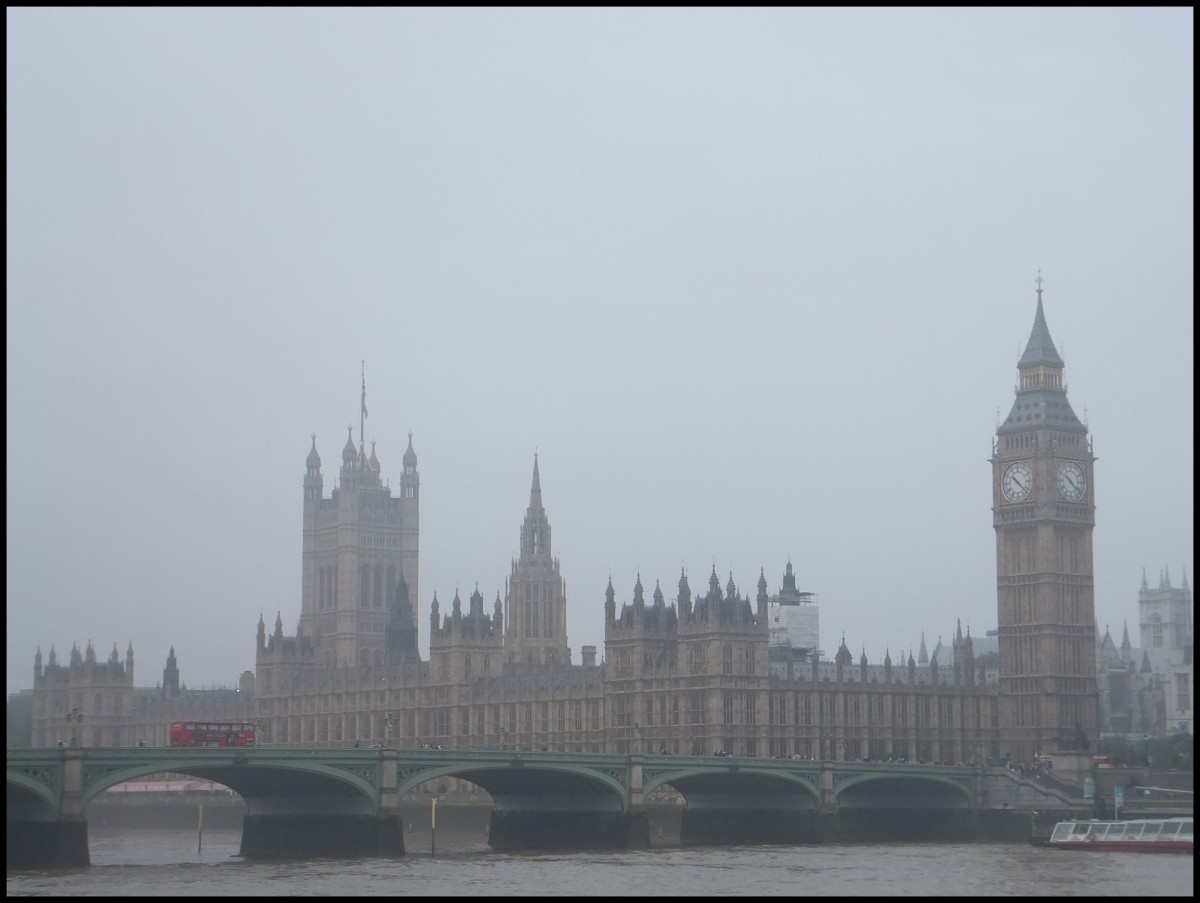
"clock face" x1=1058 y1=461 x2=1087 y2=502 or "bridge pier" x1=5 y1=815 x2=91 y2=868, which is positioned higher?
"clock face" x1=1058 y1=461 x2=1087 y2=502

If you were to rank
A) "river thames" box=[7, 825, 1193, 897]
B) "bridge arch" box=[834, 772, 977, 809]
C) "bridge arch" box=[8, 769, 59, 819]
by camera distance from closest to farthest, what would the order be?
"river thames" box=[7, 825, 1193, 897], "bridge arch" box=[8, 769, 59, 819], "bridge arch" box=[834, 772, 977, 809]

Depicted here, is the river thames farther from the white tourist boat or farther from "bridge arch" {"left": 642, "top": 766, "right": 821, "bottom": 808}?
"bridge arch" {"left": 642, "top": 766, "right": 821, "bottom": 808}

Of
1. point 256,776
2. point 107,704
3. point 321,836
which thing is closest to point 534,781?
point 321,836

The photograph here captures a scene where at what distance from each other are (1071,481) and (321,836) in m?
55.5

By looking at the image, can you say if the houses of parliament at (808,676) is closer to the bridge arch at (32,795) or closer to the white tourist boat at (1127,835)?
the white tourist boat at (1127,835)

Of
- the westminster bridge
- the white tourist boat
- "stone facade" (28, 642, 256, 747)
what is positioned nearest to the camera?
the westminster bridge

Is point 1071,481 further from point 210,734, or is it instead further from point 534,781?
point 210,734

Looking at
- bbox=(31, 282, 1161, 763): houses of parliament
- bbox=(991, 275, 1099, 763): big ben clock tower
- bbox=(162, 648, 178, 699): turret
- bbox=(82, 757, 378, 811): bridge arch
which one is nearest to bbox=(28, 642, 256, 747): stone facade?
bbox=(162, 648, 178, 699): turret

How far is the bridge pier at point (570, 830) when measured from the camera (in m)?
85.0

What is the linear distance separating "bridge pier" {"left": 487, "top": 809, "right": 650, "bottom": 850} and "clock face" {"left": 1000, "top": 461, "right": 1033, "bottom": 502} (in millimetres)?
41011

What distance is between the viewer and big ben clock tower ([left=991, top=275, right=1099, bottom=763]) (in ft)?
388

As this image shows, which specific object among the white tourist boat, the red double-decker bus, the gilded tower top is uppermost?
the gilded tower top

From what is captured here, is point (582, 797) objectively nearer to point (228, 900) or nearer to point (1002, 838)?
point (1002, 838)

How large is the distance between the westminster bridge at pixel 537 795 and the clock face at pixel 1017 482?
2523cm
